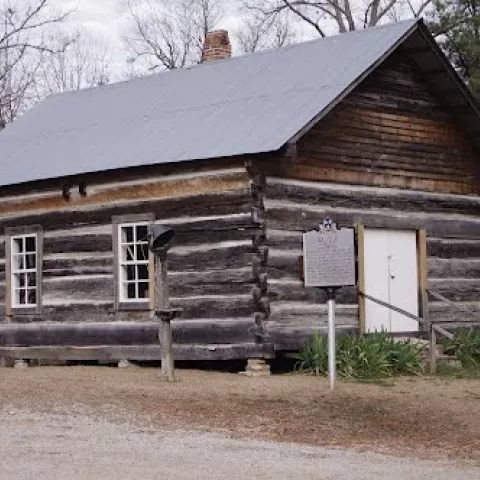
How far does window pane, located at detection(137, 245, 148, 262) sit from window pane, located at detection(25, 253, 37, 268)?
281 cm

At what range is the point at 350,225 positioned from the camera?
20.4m

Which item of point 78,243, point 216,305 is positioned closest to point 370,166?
point 216,305

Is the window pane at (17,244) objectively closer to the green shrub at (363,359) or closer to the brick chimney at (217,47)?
the brick chimney at (217,47)

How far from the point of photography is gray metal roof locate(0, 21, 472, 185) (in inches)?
758

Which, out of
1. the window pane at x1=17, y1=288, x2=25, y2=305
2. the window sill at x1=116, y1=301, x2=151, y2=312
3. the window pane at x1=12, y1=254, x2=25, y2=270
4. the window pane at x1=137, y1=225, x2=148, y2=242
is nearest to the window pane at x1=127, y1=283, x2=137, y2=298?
the window sill at x1=116, y1=301, x2=151, y2=312

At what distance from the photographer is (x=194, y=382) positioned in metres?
17.2

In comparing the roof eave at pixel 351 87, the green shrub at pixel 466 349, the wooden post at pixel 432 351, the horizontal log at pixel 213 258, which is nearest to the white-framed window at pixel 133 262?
the horizontal log at pixel 213 258

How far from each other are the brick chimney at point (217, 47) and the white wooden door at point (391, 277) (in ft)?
21.8

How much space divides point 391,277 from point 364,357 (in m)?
3.02

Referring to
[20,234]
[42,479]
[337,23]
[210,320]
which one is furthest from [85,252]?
[337,23]

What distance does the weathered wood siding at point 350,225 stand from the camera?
19.0 m

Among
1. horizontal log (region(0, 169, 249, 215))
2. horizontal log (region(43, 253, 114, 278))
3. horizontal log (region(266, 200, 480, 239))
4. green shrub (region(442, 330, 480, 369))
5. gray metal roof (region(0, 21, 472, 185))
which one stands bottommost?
green shrub (region(442, 330, 480, 369))

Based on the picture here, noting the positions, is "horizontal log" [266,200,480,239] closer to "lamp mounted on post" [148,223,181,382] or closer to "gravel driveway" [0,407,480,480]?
"lamp mounted on post" [148,223,181,382]

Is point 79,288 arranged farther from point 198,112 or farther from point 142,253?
point 198,112
